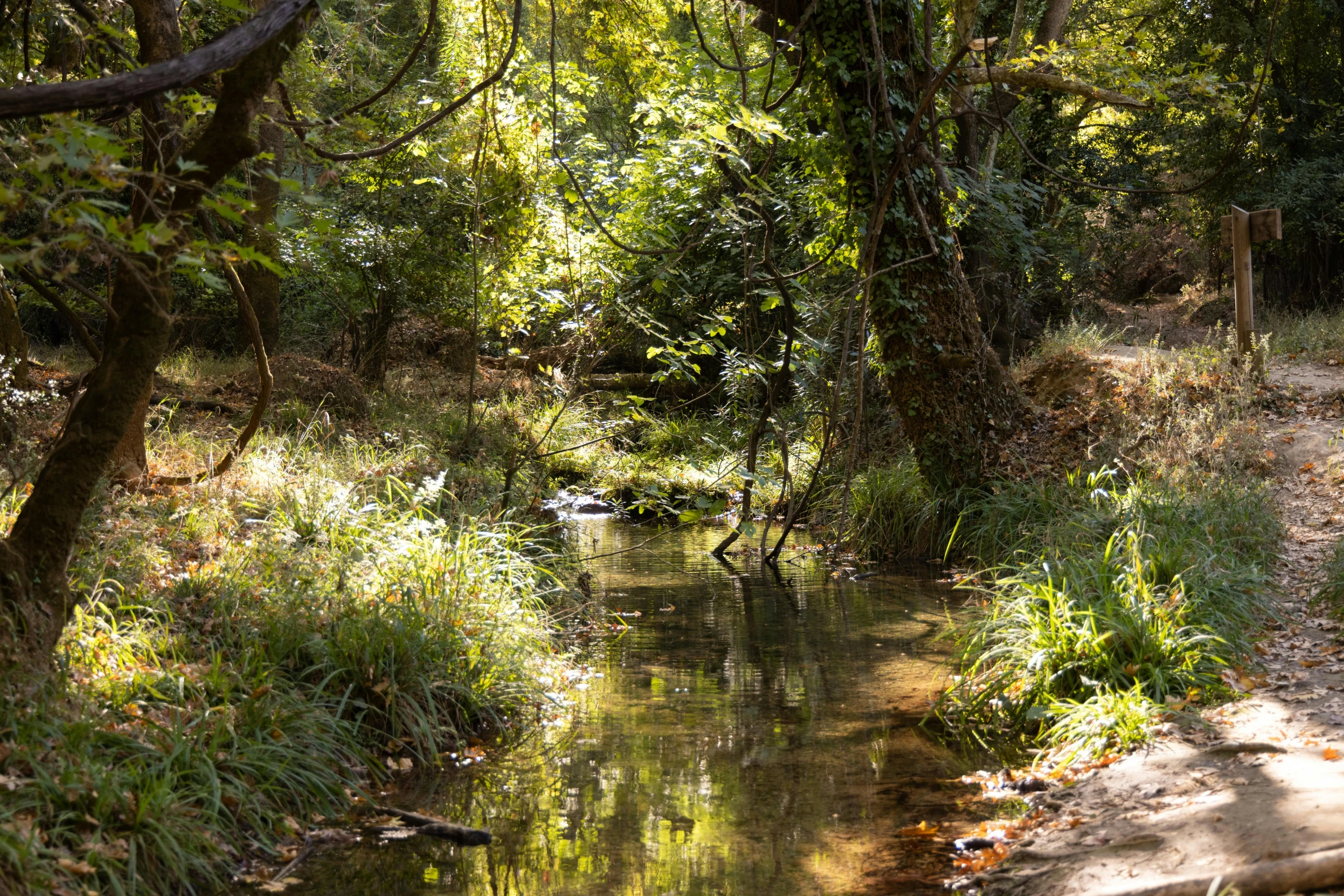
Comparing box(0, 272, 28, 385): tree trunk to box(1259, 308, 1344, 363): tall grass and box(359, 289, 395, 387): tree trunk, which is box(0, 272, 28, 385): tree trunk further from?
box(1259, 308, 1344, 363): tall grass

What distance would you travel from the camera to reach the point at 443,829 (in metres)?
3.88

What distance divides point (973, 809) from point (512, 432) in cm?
850

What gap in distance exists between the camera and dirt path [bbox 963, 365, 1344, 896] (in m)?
2.99

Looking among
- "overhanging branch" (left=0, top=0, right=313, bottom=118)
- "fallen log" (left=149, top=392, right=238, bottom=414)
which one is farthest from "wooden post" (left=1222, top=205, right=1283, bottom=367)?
"fallen log" (left=149, top=392, right=238, bottom=414)

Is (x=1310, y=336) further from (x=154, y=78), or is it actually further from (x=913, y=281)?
(x=154, y=78)

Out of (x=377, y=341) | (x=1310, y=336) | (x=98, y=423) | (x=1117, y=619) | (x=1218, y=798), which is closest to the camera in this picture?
(x=1218, y=798)

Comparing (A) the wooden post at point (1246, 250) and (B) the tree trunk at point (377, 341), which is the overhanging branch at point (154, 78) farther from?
(B) the tree trunk at point (377, 341)

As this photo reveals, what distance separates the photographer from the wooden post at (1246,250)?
9.15 m

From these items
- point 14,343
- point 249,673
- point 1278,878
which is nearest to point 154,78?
point 249,673

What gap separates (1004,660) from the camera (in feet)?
16.9

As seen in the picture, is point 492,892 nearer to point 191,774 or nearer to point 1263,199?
point 191,774

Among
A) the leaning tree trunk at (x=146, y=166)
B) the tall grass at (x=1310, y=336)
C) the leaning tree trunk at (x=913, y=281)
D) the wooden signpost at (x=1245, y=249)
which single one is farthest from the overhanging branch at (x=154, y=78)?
the tall grass at (x=1310, y=336)

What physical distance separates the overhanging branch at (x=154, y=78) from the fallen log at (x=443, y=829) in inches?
109

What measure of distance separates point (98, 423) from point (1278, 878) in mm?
4169
